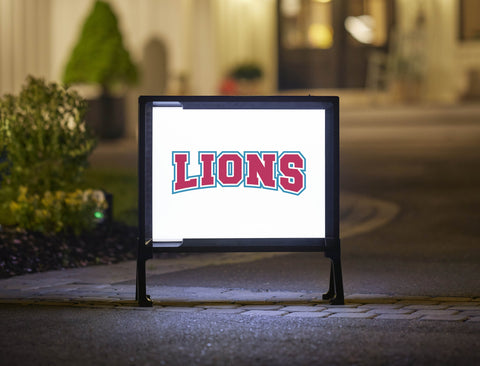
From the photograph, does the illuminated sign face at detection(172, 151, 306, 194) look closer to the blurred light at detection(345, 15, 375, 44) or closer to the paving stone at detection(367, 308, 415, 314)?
the paving stone at detection(367, 308, 415, 314)

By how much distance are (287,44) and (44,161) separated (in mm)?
19011

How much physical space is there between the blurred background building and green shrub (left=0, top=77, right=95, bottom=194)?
9.78 m

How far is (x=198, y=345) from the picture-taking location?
230 inches

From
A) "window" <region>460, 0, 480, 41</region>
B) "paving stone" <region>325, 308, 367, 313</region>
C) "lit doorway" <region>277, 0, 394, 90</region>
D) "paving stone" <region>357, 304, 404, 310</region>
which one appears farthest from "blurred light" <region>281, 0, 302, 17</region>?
"paving stone" <region>325, 308, 367, 313</region>

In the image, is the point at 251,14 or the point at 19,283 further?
the point at 251,14

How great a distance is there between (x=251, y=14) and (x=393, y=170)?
45.2ft

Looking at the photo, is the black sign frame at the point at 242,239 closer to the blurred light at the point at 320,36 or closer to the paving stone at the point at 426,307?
the paving stone at the point at 426,307

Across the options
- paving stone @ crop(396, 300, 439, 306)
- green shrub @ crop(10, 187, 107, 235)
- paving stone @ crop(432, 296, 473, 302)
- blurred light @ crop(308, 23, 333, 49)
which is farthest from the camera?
blurred light @ crop(308, 23, 333, 49)

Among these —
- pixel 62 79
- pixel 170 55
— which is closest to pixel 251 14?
pixel 170 55

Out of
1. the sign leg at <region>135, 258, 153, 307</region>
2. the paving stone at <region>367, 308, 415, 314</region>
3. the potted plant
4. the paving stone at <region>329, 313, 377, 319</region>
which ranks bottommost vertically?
the paving stone at <region>329, 313, 377, 319</region>

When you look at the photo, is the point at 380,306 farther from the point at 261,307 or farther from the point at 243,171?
the point at 243,171

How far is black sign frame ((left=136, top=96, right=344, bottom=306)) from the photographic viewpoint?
7098 millimetres

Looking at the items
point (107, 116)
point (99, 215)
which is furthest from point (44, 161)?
point (107, 116)

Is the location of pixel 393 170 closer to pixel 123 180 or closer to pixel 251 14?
pixel 123 180
